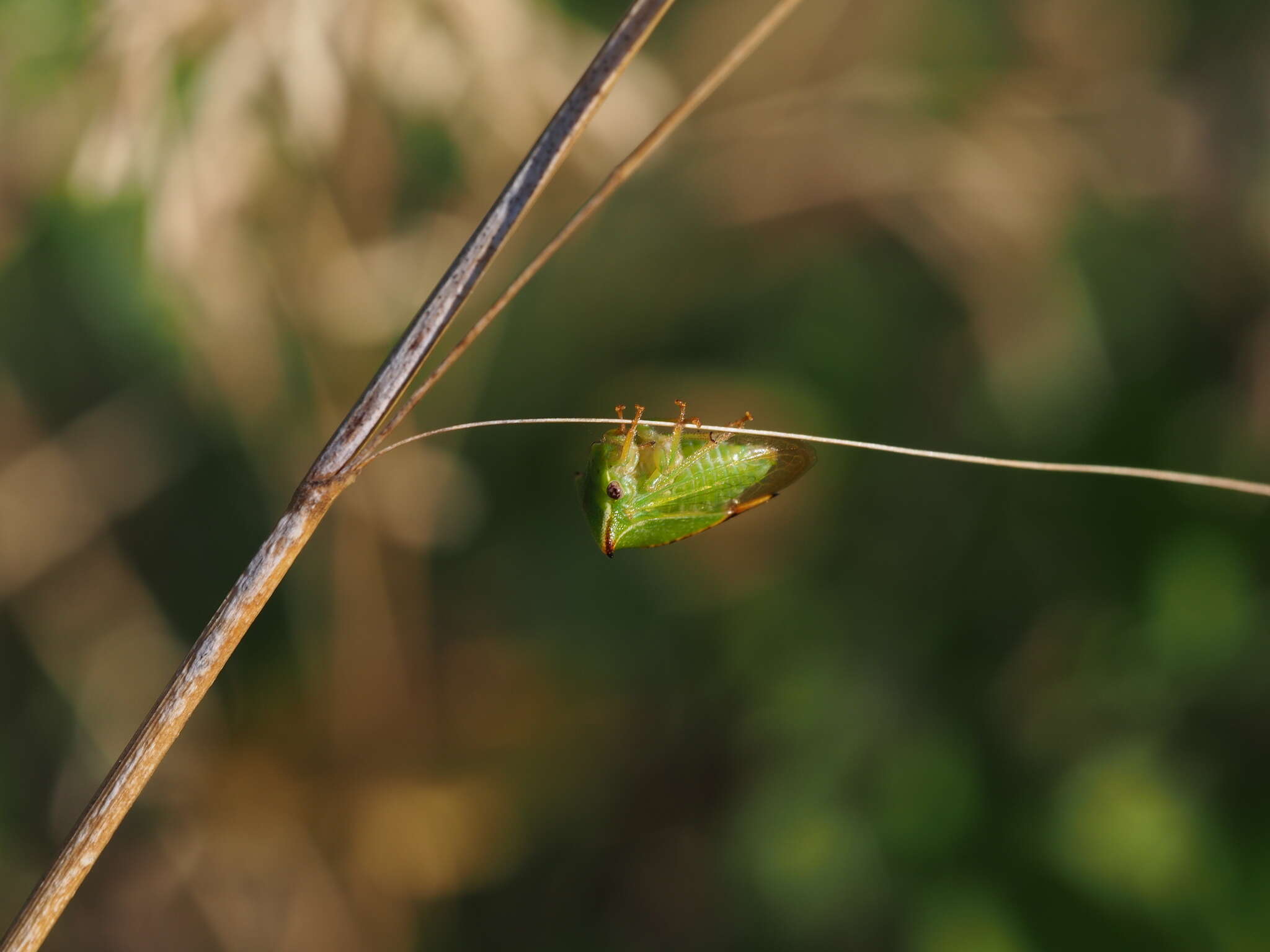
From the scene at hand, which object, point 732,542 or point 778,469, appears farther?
point 732,542

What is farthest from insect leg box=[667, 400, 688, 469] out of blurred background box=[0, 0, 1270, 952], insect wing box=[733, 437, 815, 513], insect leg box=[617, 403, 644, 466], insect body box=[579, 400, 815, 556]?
blurred background box=[0, 0, 1270, 952]

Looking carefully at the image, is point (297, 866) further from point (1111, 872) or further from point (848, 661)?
point (1111, 872)

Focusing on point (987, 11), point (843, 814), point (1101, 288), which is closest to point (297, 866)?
point (843, 814)

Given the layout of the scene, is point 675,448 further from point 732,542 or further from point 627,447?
point 732,542

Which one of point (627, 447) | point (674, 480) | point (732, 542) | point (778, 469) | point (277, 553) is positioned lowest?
point (732, 542)

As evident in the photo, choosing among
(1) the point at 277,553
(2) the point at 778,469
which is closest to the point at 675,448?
(2) the point at 778,469

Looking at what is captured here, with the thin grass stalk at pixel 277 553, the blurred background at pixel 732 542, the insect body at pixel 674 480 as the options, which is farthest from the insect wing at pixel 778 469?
the blurred background at pixel 732 542
